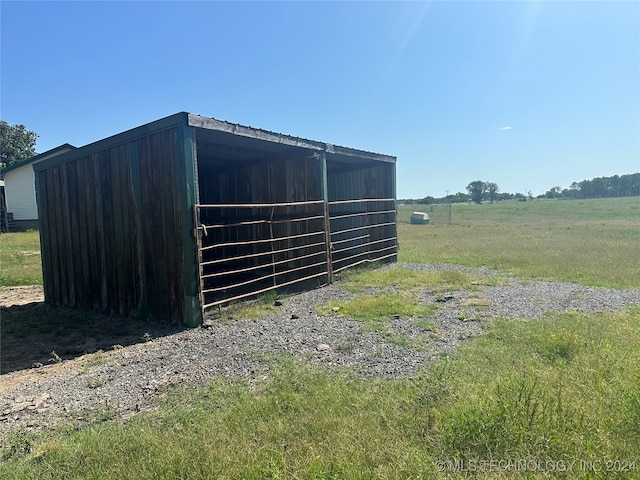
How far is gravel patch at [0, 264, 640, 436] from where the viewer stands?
3322mm

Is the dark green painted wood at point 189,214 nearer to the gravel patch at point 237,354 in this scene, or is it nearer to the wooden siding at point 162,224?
the wooden siding at point 162,224

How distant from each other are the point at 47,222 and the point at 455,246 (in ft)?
41.9

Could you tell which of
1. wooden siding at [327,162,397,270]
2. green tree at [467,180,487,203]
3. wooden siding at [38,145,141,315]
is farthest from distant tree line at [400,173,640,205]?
wooden siding at [38,145,141,315]

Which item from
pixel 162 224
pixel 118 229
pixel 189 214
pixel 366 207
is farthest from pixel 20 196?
pixel 189 214

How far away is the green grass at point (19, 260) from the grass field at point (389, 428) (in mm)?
Result: 9199

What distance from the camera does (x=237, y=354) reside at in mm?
4293

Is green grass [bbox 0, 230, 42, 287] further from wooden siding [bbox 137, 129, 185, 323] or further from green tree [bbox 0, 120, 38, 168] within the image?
green tree [bbox 0, 120, 38, 168]

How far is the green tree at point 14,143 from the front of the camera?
38500 millimetres

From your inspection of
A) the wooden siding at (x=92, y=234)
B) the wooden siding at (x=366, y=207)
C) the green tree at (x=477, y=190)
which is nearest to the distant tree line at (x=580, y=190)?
the green tree at (x=477, y=190)

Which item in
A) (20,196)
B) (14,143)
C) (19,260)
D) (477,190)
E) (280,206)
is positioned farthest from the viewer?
(477,190)

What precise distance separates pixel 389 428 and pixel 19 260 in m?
14.8

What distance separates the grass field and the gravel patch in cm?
27

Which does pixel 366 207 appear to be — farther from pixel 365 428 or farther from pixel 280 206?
pixel 365 428

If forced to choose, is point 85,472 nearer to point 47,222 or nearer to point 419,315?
point 419,315
